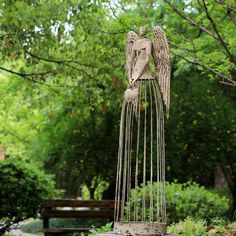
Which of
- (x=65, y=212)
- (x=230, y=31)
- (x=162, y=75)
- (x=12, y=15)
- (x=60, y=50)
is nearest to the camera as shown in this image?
(x=162, y=75)

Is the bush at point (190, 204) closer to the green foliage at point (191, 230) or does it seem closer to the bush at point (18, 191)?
the bush at point (18, 191)

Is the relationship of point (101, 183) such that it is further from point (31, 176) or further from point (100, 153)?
point (31, 176)

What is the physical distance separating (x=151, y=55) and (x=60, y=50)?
5428 millimetres

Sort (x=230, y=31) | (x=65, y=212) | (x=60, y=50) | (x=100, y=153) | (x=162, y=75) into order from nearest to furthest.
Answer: (x=162, y=75) → (x=230, y=31) → (x=60, y=50) → (x=65, y=212) → (x=100, y=153)

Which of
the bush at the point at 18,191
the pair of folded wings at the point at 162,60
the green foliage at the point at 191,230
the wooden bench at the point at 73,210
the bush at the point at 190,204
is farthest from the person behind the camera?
the wooden bench at the point at 73,210

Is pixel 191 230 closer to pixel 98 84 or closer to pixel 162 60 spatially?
pixel 162 60

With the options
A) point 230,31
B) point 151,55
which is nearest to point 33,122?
point 230,31

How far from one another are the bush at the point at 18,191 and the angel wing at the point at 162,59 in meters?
6.10

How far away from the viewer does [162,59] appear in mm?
6395

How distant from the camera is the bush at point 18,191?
1149 centimetres

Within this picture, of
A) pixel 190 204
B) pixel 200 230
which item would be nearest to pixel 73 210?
pixel 190 204

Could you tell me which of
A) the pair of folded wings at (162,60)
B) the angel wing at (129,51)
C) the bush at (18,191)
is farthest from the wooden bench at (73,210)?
the pair of folded wings at (162,60)

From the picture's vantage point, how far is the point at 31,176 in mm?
11742

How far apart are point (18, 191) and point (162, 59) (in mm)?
6268
